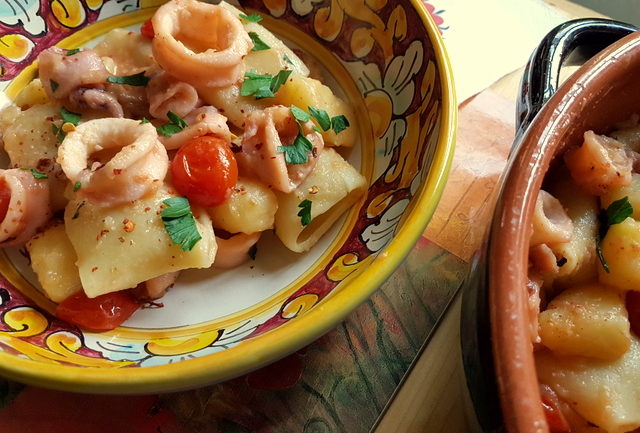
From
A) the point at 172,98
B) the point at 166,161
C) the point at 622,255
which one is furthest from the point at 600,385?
the point at 172,98

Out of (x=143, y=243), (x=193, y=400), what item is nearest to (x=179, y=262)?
(x=143, y=243)

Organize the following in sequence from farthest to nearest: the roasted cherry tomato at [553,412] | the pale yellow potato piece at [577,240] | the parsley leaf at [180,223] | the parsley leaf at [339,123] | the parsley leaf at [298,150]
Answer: the parsley leaf at [339,123], the parsley leaf at [298,150], the parsley leaf at [180,223], the pale yellow potato piece at [577,240], the roasted cherry tomato at [553,412]

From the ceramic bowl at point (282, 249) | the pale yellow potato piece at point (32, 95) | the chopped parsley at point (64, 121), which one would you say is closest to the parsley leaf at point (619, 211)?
the ceramic bowl at point (282, 249)

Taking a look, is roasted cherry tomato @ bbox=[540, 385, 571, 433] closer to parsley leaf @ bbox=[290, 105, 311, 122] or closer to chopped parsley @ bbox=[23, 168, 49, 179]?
parsley leaf @ bbox=[290, 105, 311, 122]

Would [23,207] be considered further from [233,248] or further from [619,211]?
[619,211]

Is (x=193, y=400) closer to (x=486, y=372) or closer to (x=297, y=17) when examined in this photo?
(x=486, y=372)

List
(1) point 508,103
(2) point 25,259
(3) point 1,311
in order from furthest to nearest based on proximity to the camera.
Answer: (1) point 508,103 → (2) point 25,259 → (3) point 1,311

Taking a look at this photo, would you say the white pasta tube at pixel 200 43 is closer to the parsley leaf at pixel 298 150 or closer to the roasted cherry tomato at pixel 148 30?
the roasted cherry tomato at pixel 148 30
